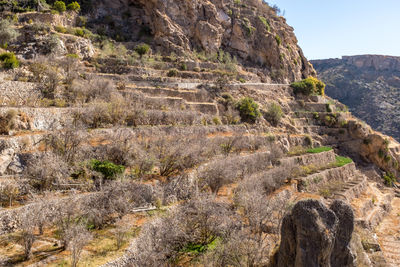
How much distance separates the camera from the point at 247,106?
95.0ft

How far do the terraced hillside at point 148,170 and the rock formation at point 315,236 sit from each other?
29cm

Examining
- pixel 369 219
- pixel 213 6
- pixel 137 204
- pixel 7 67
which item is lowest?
pixel 369 219

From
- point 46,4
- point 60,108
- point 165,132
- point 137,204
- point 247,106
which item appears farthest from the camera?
point 46,4

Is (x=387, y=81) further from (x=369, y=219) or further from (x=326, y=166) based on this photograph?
(x=369, y=219)

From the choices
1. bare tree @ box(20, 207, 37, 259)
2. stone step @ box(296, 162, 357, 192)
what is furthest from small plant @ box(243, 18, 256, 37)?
bare tree @ box(20, 207, 37, 259)

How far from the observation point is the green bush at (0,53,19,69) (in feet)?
62.7

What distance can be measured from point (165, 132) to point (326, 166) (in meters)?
17.7

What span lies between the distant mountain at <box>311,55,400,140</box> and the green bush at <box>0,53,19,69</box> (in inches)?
2829

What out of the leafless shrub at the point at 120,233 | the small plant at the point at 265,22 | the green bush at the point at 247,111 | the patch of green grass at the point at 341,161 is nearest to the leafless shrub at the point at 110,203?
the leafless shrub at the point at 120,233

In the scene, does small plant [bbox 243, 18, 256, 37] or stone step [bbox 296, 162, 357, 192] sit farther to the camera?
small plant [bbox 243, 18, 256, 37]

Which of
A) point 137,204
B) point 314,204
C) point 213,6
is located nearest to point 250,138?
point 137,204

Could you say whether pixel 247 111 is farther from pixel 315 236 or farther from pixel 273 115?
pixel 315 236

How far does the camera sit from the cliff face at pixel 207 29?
41.3m

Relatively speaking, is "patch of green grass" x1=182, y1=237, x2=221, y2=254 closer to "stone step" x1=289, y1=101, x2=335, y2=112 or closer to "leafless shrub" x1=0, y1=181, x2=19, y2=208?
"leafless shrub" x1=0, y1=181, x2=19, y2=208
